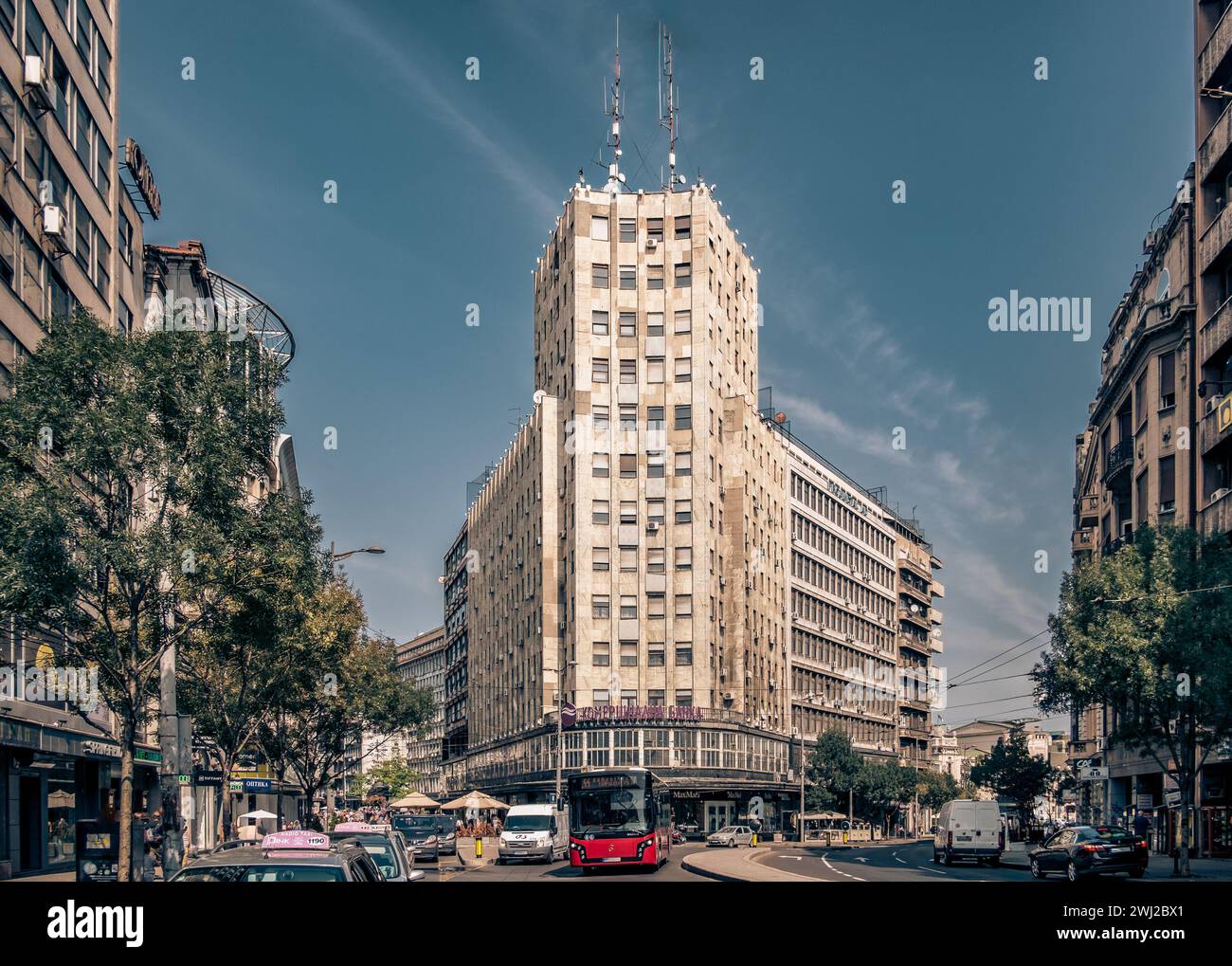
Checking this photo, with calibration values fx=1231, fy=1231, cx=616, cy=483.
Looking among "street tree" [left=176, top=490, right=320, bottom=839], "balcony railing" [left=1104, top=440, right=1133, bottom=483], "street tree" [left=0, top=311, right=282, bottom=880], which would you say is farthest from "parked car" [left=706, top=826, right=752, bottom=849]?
"street tree" [left=0, top=311, right=282, bottom=880]

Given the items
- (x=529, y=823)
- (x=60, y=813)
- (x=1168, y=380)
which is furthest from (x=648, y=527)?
(x=60, y=813)

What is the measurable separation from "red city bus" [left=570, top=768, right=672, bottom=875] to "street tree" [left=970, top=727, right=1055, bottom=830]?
233ft

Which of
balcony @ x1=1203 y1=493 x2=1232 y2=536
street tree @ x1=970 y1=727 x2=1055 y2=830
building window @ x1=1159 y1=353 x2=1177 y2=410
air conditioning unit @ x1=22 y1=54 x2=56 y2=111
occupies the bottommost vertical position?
street tree @ x1=970 y1=727 x2=1055 y2=830

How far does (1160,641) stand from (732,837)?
39074 mm

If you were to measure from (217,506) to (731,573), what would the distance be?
238ft

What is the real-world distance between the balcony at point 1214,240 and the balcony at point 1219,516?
9232 millimetres

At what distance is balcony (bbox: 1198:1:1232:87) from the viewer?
46.2 metres

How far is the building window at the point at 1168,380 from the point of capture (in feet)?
176

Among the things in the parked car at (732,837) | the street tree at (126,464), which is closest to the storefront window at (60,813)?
the street tree at (126,464)

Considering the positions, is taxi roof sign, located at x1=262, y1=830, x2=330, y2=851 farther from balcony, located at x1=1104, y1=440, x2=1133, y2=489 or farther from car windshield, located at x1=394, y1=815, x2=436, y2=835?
balcony, located at x1=1104, y1=440, x2=1133, y2=489

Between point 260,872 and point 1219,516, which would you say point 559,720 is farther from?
point 260,872

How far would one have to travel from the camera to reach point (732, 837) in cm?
7212

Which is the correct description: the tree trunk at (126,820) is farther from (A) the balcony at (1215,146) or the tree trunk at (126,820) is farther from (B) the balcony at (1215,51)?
(B) the balcony at (1215,51)
